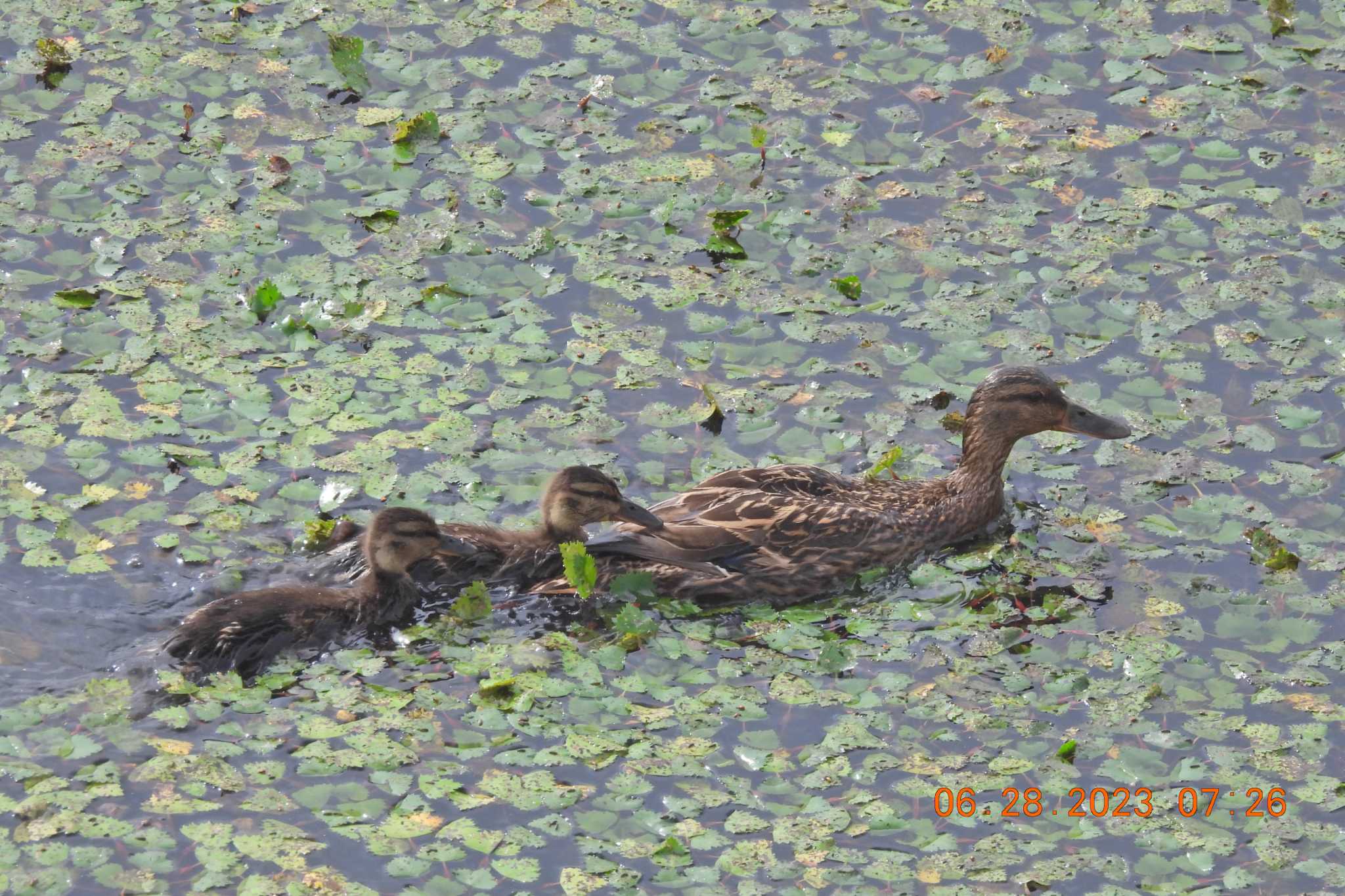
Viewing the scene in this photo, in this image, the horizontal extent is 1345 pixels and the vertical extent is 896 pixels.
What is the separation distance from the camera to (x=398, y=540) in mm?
10836

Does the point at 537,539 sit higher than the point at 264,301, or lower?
lower

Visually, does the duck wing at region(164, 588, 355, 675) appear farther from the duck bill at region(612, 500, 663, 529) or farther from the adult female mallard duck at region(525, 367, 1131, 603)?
the duck bill at region(612, 500, 663, 529)

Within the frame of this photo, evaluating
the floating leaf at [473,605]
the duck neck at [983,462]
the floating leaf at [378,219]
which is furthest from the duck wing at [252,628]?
the duck neck at [983,462]

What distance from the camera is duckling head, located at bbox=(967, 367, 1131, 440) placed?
11969mm

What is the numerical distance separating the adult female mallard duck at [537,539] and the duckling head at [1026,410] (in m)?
2.11

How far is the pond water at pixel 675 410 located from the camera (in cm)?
980

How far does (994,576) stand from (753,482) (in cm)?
144

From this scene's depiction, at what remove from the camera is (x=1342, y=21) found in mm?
15773

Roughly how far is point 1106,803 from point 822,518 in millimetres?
2352

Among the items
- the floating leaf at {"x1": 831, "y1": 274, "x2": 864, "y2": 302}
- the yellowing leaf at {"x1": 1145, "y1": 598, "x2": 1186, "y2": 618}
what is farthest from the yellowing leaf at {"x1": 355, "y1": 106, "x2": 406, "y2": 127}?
the yellowing leaf at {"x1": 1145, "y1": 598, "x2": 1186, "y2": 618}

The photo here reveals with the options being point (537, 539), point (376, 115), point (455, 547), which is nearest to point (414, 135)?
point (376, 115)

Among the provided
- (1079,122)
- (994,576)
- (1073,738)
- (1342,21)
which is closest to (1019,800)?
(1073,738)

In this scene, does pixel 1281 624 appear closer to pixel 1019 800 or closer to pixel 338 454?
pixel 1019 800

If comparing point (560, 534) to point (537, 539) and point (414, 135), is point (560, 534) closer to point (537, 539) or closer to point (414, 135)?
→ point (537, 539)
